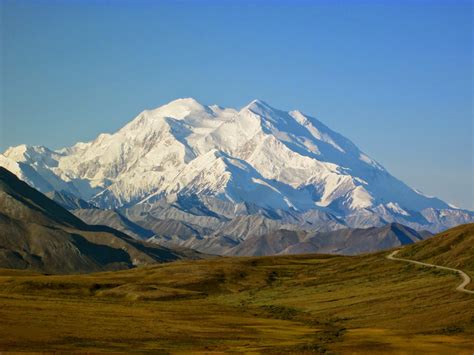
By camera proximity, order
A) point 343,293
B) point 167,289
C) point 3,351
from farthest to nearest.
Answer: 1. point 167,289
2. point 343,293
3. point 3,351

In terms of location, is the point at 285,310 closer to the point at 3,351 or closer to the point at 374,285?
the point at 374,285

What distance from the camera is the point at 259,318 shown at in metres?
146

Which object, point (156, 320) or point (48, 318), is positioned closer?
point (48, 318)

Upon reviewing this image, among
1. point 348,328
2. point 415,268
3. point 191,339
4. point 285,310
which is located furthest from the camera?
point 415,268

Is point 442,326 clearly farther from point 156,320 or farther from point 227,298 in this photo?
point 227,298

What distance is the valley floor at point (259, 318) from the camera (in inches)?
4040

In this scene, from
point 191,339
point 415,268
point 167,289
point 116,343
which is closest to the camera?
point 116,343

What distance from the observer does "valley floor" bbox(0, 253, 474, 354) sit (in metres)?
103

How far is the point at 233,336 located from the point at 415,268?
8095cm

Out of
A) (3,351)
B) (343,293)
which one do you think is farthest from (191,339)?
(343,293)

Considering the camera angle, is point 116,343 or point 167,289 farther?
point 167,289

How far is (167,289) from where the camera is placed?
199 metres

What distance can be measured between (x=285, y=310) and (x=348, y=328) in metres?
30.1

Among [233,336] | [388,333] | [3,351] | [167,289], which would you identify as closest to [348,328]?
[388,333]
